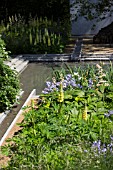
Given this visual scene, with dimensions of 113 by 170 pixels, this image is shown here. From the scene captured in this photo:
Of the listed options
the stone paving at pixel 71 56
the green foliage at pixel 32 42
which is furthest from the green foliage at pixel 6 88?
the green foliage at pixel 32 42

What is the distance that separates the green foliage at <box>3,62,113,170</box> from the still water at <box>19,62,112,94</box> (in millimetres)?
2603

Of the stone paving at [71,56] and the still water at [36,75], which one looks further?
the stone paving at [71,56]

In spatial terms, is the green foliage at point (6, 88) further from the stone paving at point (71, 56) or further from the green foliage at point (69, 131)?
the stone paving at point (71, 56)

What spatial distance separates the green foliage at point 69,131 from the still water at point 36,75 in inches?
102

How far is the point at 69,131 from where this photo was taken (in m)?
5.23

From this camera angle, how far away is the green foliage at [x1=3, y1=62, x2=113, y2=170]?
4.15 meters

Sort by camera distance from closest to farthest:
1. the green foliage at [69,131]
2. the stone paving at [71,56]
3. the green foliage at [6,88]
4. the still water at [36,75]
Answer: the green foliage at [69,131] < the green foliage at [6,88] < the still water at [36,75] < the stone paving at [71,56]

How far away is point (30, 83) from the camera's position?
10281mm

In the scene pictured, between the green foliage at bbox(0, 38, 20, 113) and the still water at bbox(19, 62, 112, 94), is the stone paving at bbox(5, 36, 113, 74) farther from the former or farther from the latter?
the green foliage at bbox(0, 38, 20, 113)

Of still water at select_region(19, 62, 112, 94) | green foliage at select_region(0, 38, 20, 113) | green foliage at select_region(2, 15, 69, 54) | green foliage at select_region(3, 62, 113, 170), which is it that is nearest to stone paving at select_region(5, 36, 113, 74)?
still water at select_region(19, 62, 112, 94)

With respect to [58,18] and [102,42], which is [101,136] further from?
[58,18]

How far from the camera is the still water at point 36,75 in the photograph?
388 inches

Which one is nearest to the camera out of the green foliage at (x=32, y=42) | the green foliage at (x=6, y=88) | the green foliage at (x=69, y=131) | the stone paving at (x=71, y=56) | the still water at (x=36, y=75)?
the green foliage at (x=69, y=131)

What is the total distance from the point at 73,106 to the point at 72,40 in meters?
12.6
